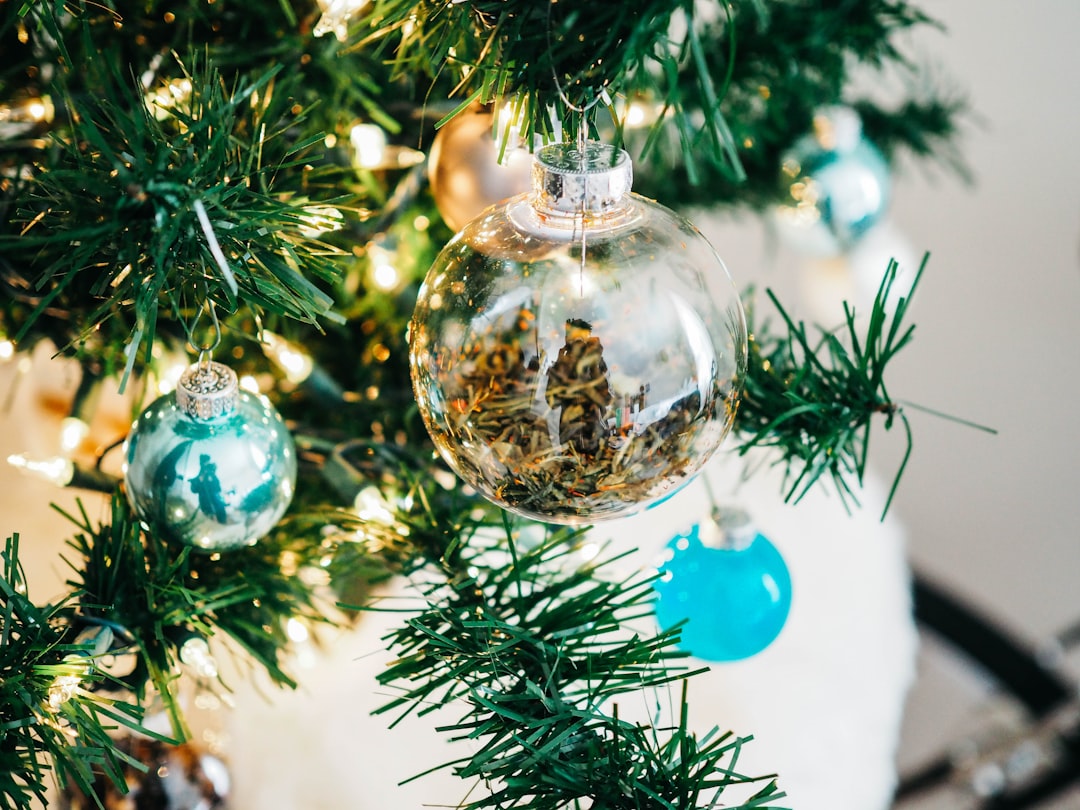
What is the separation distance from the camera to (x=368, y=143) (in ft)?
1.67

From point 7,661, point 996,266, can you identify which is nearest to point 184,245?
point 7,661

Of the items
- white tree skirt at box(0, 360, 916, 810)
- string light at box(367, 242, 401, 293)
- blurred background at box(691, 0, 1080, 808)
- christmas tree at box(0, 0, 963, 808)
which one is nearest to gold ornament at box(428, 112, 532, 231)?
christmas tree at box(0, 0, 963, 808)

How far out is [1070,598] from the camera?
113 cm

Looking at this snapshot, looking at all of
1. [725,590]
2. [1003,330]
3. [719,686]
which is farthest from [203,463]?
[1003,330]

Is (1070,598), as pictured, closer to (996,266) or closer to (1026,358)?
(1026,358)

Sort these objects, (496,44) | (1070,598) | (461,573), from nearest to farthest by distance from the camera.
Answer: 1. (496,44)
2. (461,573)
3. (1070,598)

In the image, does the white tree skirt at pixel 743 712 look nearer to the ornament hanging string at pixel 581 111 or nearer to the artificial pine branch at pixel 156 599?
the artificial pine branch at pixel 156 599

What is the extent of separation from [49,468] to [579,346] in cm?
27

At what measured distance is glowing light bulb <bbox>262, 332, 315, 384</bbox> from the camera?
0.49m

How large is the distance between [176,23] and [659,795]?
1.35 feet

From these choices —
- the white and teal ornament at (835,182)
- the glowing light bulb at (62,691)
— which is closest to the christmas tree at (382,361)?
the glowing light bulb at (62,691)

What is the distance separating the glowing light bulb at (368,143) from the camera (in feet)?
1.65

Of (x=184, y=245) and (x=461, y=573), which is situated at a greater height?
(x=184, y=245)

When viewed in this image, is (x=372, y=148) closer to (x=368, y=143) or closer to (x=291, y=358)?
(x=368, y=143)
